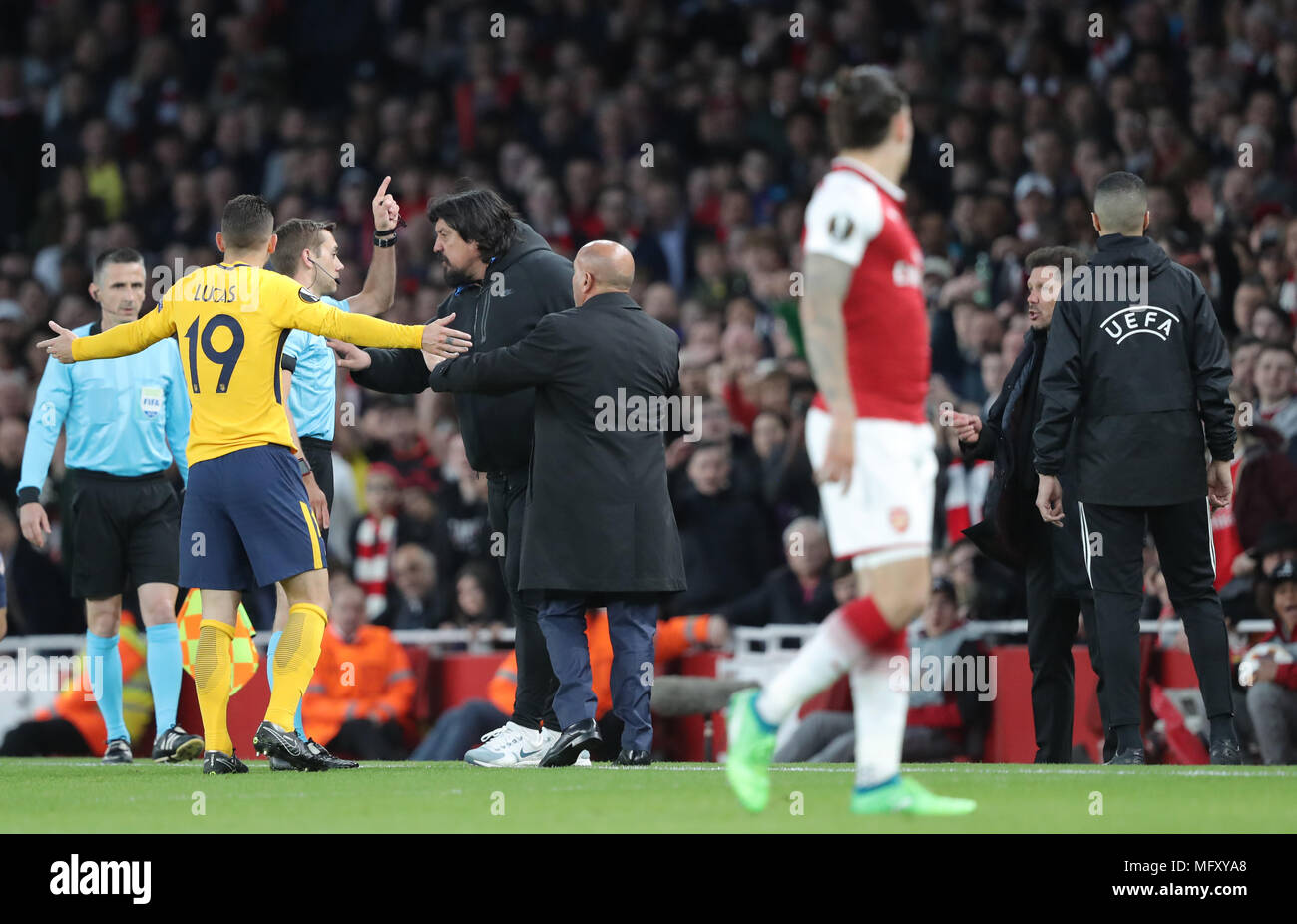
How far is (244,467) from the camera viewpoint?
291 inches

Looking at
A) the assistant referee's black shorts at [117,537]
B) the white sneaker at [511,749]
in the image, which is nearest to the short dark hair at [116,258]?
the assistant referee's black shorts at [117,537]

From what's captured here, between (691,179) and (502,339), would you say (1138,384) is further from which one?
(691,179)

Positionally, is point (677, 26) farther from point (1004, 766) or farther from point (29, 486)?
point (1004, 766)

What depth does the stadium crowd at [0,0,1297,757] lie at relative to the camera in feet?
37.6

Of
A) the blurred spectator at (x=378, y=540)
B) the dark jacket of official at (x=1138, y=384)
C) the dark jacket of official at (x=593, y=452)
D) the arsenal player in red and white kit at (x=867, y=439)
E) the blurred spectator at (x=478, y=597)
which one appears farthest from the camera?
the blurred spectator at (x=378, y=540)

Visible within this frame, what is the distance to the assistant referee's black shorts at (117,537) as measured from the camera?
9.38 metres

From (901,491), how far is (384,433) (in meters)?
8.53

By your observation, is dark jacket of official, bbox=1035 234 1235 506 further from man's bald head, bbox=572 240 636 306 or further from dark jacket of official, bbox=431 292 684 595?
man's bald head, bbox=572 240 636 306

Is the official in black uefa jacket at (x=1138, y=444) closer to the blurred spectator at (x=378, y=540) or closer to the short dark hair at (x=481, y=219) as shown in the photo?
the short dark hair at (x=481, y=219)

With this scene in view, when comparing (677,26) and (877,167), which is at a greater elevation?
(677,26)

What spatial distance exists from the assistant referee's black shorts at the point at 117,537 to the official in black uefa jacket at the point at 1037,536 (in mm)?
3802
